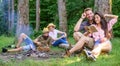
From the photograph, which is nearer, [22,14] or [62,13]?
[22,14]

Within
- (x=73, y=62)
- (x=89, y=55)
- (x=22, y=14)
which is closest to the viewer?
(x=89, y=55)

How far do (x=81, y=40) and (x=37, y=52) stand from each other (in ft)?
5.18

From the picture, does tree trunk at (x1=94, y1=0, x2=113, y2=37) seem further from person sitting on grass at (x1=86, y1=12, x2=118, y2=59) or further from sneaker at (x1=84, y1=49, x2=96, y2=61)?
sneaker at (x1=84, y1=49, x2=96, y2=61)

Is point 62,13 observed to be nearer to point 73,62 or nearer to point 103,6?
point 103,6

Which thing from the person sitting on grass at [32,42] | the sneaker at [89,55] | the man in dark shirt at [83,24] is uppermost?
the man in dark shirt at [83,24]

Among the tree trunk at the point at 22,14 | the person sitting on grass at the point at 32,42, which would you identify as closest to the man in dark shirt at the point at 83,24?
the person sitting on grass at the point at 32,42

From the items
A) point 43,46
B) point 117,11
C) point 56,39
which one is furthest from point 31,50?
point 117,11

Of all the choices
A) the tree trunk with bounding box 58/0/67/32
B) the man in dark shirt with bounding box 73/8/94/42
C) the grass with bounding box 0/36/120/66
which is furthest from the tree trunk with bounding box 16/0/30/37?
the grass with bounding box 0/36/120/66

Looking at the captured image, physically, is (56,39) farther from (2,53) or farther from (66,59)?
(66,59)

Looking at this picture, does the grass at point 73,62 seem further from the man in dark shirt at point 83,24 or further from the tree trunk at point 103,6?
the tree trunk at point 103,6

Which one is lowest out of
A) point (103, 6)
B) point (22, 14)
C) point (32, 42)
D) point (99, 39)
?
point (32, 42)

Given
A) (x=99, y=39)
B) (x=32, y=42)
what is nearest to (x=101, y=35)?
(x=99, y=39)

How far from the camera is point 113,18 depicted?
991 centimetres

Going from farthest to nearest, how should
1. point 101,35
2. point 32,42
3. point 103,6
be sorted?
1. point 103,6
2. point 32,42
3. point 101,35
